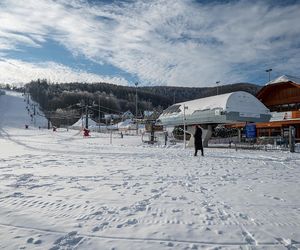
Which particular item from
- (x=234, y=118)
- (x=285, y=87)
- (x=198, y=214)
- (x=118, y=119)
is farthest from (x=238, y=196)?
(x=118, y=119)

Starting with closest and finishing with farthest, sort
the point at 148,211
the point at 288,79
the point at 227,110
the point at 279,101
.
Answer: the point at 148,211 → the point at 227,110 → the point at 288,79 → the point at 279,101

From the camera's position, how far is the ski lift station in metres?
27.2

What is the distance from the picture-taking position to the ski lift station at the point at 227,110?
2720 centimetres

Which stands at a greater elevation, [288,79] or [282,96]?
[288,79]

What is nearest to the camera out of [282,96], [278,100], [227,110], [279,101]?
[227,110]

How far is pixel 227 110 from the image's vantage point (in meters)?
26.9

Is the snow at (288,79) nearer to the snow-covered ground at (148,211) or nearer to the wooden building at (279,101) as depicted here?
the wooden building at (279,101)

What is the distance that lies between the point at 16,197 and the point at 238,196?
5.51 meters

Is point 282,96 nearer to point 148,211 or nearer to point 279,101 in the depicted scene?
point 279,101

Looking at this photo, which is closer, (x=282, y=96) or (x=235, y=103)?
(x=235, y=103)

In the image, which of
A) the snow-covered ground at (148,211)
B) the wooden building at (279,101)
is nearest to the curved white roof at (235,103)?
the wooden building at (279,101)

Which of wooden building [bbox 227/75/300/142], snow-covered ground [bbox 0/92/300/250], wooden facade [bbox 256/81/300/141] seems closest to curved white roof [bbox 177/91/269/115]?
wooden building [bbox 227/75/300/142]

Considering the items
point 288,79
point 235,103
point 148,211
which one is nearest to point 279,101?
point 288,79

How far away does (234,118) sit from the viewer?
2720 centimetres
